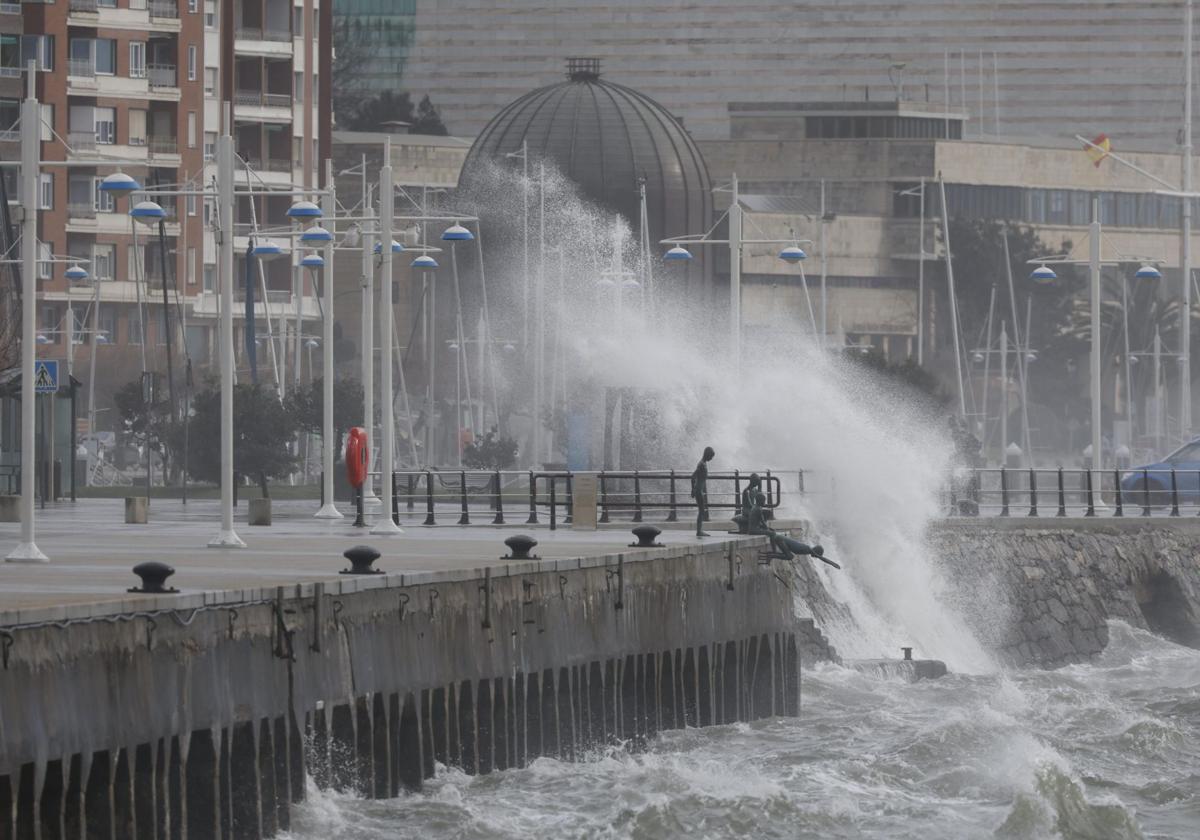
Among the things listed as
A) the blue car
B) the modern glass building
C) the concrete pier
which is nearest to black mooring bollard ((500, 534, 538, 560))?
the concrete pier

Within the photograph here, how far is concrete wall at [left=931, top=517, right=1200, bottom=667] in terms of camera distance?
4750cm

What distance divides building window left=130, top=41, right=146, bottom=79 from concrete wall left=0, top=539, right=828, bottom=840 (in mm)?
72117

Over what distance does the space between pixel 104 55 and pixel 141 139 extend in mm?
3500

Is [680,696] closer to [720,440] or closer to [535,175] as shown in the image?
[720,440]

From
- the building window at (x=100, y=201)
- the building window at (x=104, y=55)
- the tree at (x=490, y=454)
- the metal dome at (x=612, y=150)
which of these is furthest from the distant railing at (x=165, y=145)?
the tree at (x=490, y=454)

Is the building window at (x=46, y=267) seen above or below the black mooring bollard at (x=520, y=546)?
above

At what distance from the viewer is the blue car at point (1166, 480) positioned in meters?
55.7

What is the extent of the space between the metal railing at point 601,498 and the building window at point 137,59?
4702 cm

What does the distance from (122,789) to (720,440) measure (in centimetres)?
3513

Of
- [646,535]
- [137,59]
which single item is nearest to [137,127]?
[137,59]

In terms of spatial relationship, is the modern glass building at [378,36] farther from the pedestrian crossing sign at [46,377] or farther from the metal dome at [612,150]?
the pedestrian crossing sign at [46,377]

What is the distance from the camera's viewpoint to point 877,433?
5234 centimetres

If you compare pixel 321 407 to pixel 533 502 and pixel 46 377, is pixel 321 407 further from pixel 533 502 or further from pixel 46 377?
pixel 533 502

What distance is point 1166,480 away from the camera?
5725cm
